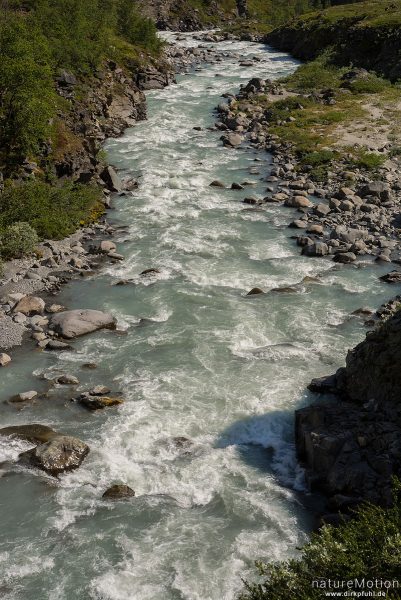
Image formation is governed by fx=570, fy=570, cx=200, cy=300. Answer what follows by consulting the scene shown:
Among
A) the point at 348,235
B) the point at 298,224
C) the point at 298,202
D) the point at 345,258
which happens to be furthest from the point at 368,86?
the point at 345,258

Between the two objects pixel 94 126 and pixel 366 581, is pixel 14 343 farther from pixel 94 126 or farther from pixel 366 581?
pixel 94 126

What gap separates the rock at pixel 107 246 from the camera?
1189 inches

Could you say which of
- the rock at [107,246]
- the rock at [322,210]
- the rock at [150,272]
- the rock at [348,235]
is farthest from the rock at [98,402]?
the rock at [322,210]

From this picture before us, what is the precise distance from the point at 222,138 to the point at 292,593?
4328cm

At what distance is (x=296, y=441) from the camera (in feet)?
58.2

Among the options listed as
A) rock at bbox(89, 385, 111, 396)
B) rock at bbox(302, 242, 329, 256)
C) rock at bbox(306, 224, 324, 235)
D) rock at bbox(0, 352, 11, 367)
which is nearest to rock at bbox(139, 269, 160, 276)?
rock at bbox(302, 242, 329, 256)

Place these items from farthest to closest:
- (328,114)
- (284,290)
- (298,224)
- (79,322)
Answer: (328,114) → (298,224) → (284,290) → (79,322)

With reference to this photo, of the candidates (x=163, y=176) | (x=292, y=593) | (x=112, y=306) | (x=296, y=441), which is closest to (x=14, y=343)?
(x=112, y=306)

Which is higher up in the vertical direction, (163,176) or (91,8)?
(91,8)

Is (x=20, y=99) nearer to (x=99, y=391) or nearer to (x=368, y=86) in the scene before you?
(x=99, y=391)

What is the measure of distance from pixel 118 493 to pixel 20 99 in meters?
24.0

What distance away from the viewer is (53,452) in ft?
55.0

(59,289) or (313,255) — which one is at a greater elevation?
(59,289)

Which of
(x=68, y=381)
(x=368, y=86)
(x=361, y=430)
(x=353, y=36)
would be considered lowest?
(x=68, y=381)
